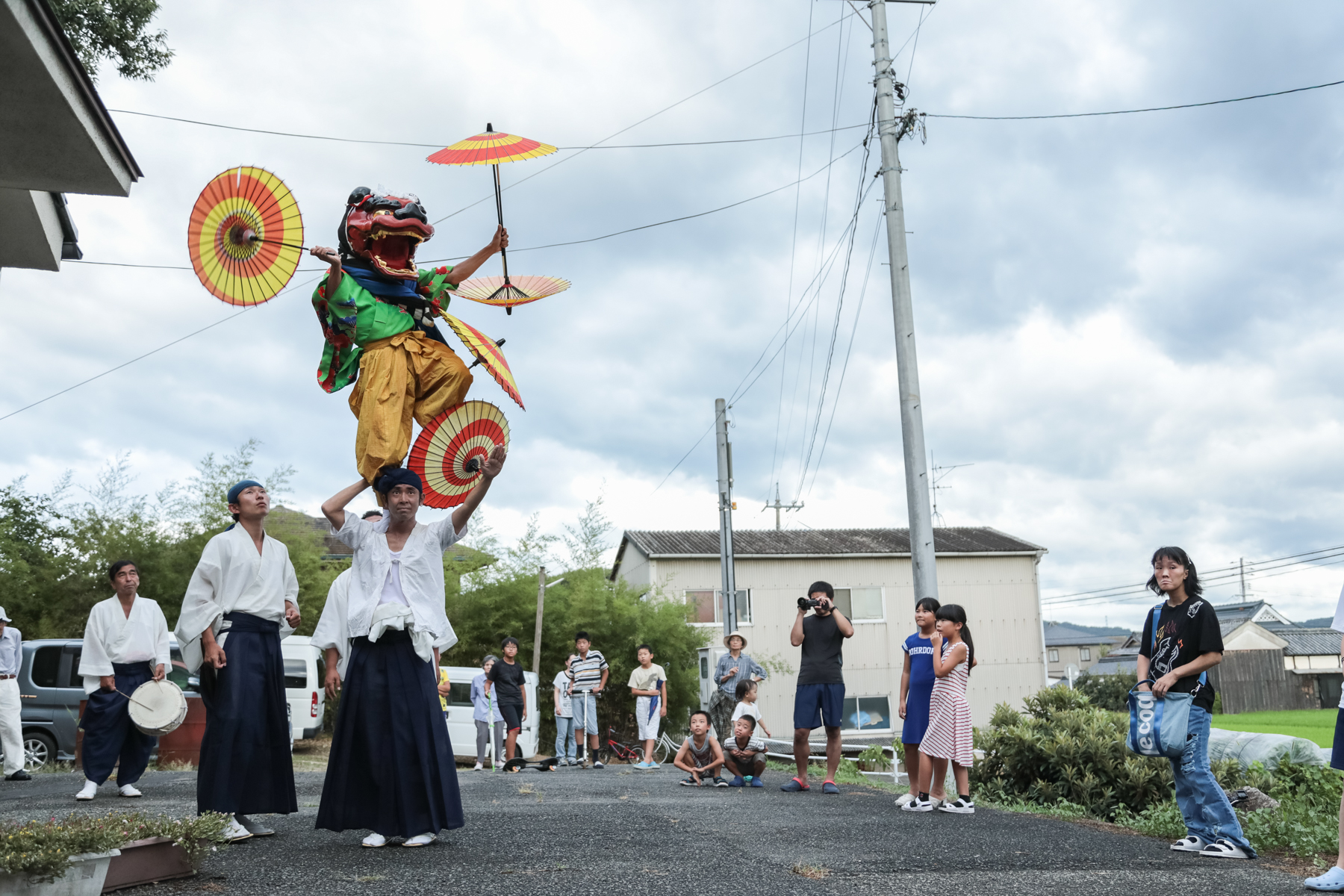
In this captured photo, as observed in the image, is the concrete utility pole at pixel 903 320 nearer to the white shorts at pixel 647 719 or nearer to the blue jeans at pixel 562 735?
the white shorts at pixel 647 719

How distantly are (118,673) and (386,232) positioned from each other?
4.26 metres

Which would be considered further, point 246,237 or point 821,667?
point 821,667

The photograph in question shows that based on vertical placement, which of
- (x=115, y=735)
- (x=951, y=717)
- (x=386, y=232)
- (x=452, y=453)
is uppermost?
(x=386, y=232)

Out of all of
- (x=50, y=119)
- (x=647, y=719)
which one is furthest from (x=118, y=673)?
(x=647, y=719)

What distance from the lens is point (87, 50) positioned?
34.8ft

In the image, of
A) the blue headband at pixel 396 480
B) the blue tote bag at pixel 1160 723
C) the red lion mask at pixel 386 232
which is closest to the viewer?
the blue headband at pixel 396 480

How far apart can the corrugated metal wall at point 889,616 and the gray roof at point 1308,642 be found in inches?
1272

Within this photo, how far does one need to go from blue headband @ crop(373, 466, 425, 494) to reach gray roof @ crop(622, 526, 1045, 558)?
2319 cm

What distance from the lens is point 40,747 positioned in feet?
40.9

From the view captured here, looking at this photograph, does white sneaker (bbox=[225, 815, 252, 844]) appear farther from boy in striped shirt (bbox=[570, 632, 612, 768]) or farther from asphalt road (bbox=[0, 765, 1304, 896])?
boy in striped shirt (bbox=[570, 632, 612, 768])

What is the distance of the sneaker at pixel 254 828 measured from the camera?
16.0 ft

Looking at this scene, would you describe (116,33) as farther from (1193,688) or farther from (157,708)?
(1193,688)

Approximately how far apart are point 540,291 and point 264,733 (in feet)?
9.12

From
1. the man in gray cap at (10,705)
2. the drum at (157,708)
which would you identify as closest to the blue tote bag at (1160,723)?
the drum at (157,708)
